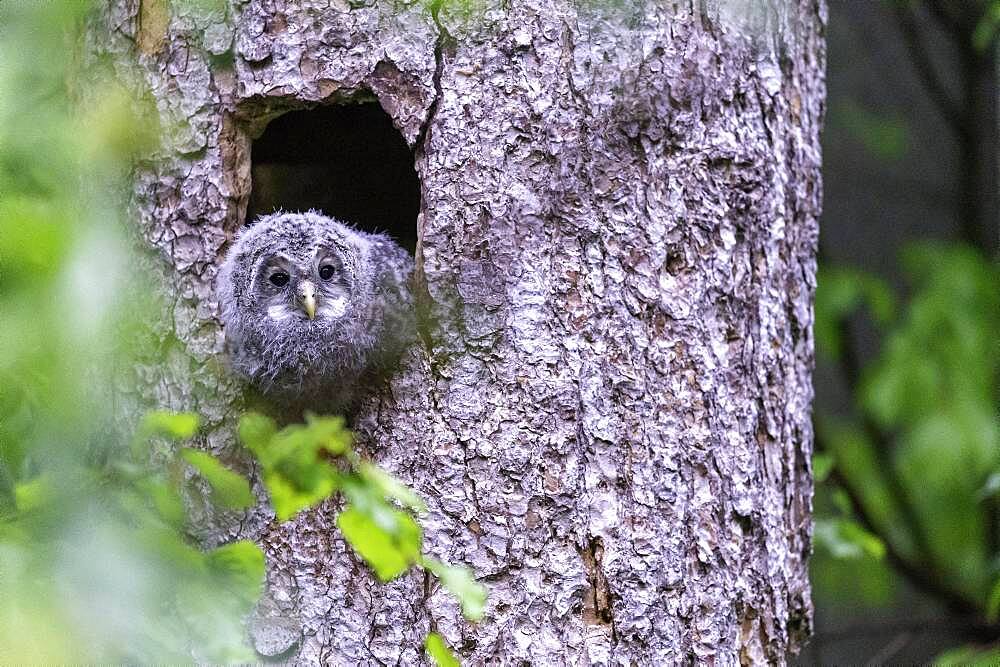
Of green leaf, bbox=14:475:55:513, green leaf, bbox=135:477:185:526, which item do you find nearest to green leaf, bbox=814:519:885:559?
green leaf, bbox=135:477:185:526

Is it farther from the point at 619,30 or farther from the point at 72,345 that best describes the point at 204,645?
the point at 619,30

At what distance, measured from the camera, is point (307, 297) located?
2.39m

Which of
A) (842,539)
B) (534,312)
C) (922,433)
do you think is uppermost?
(534,312)

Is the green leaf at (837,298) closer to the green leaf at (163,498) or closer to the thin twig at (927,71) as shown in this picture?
the thin twig at (927,71)

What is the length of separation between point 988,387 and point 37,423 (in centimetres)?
376

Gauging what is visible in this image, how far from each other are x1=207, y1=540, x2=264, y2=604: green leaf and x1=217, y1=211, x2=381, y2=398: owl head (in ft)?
3.39

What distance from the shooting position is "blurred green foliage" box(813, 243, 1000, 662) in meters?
4.11

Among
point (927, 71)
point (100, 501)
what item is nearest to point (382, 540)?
point (100, 501)

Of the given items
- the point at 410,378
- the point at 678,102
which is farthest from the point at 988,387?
the point at 410,378

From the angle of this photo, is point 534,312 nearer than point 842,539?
Yes

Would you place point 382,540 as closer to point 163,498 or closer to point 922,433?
point 163,498

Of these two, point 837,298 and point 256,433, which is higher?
point 256,433

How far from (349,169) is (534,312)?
1148mm

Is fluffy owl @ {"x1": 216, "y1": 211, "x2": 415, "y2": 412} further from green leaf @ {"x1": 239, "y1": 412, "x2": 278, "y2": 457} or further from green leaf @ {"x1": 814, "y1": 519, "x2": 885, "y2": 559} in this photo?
green leaf @ {"x1": 814, "y1": 519, "x2": 885, "y2": 559}
